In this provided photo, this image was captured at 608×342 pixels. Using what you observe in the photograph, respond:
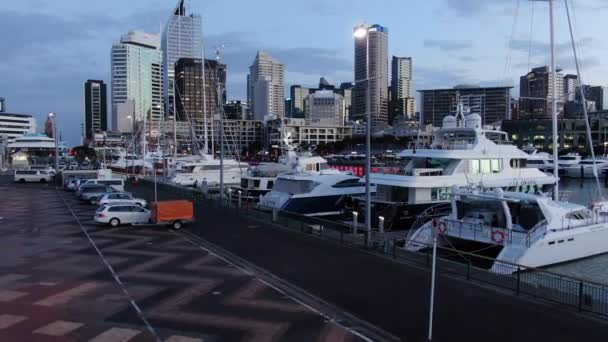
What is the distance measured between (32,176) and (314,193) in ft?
143

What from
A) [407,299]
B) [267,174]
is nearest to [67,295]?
[407,299]

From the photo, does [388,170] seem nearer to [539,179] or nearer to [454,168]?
[454,168]

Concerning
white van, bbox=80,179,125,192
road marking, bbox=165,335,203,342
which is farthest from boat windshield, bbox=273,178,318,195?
road marking, bbox=165,335,203,342

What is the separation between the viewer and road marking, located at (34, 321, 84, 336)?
11.6 meters

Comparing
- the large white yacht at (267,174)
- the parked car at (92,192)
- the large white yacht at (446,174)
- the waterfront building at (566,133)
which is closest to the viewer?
the large white yacht at (446,174)

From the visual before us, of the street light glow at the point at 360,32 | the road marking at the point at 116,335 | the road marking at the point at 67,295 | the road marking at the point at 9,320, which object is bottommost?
the road marking at the point at 116,335

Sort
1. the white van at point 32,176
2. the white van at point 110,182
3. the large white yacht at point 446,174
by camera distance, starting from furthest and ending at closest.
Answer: the white van at point 32,176 < the white van at point 110,182 < the large white yacht at point 446,174

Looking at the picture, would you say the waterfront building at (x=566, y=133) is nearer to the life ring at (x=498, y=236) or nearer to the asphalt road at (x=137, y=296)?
the life ring at (x=498, y=236)

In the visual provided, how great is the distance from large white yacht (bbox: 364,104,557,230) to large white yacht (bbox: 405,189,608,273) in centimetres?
545

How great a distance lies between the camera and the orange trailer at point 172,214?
1061 inches

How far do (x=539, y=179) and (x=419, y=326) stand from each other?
103ft

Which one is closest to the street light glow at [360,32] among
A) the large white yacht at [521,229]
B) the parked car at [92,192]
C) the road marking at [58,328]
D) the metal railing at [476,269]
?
the metal railing at [476,269]

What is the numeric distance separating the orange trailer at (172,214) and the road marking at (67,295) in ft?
36.7

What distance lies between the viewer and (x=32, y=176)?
209ft
